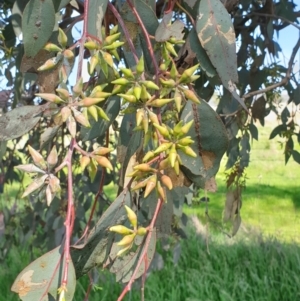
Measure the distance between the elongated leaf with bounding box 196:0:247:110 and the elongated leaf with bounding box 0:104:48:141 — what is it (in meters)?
0.17

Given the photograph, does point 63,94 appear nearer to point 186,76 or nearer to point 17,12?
point 186,76

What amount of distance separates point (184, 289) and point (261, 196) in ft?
7.00

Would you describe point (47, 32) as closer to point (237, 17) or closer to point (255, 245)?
point (237, 17)

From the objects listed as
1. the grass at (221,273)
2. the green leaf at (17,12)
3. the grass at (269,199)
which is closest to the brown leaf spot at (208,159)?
the green leaf at (17,12)

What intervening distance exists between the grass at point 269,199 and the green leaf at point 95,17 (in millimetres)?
2225

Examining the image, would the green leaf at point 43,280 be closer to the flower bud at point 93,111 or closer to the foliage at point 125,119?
the foliage at point 125,119

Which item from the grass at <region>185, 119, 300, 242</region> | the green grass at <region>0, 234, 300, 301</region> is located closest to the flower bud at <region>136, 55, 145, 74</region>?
the green grass at <region>0, 234, 300, 301</region>

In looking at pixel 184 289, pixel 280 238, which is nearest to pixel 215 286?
pixel 184 289

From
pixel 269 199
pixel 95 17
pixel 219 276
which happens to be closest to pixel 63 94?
pixel 95 17

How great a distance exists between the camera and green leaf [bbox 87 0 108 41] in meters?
0.48

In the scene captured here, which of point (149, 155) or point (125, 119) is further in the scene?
point (125, 119)

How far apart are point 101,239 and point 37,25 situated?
0.66 ft

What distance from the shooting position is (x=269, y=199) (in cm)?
391

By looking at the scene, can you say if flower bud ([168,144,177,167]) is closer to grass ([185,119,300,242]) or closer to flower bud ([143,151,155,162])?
flower bud ([143,151,155,162])
